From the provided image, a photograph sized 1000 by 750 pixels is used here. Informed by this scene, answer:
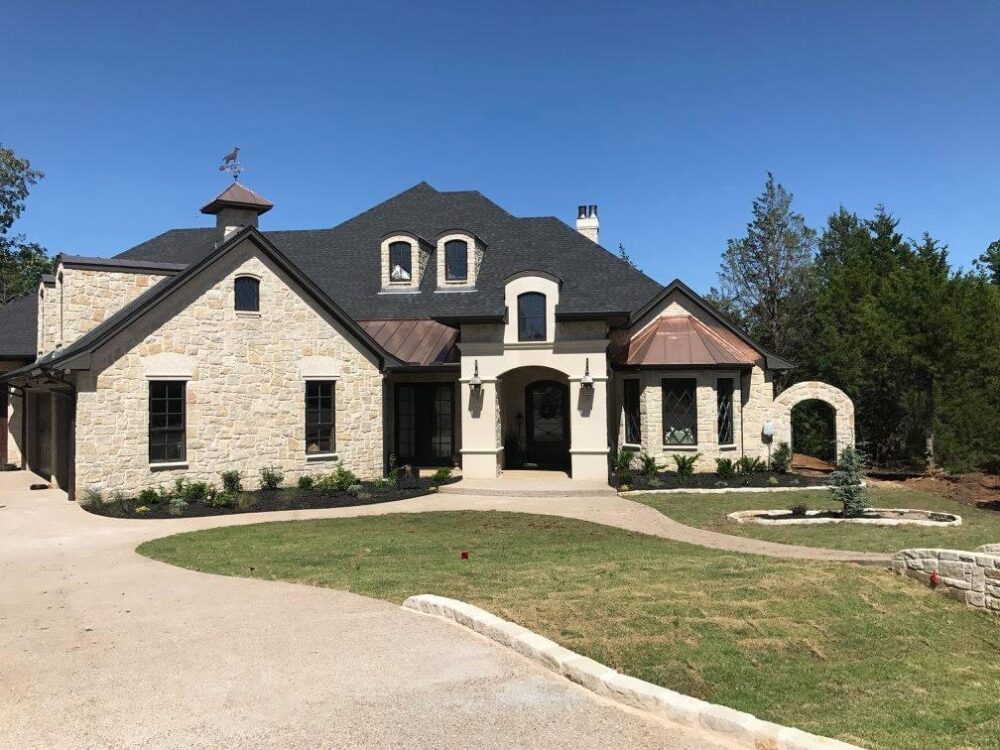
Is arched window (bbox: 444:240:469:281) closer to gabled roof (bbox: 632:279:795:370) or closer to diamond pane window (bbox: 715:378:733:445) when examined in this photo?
gabled roof (bbox: 632:279:795:370)

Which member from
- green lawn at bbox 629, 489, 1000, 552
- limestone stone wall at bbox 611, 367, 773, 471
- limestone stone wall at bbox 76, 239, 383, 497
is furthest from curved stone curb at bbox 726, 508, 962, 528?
limestone stone wall at bbox 76, 239, 383, 497

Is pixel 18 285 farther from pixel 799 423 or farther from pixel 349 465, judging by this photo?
pixel 799 423

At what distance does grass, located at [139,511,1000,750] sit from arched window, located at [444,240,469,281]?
13589mm

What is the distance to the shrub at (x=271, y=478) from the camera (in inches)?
741

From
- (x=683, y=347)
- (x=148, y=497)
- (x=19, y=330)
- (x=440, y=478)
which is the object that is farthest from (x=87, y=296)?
(x=683, y=347)

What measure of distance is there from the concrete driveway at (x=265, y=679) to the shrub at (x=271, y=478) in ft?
30.3

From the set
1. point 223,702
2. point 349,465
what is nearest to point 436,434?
point 349,465

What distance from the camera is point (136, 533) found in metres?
13.5

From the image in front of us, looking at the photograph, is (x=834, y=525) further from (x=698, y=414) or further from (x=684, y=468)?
(x=698, y=414)

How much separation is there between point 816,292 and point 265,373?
2965cm

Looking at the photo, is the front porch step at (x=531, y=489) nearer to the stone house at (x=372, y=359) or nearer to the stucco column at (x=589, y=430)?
the stucco column at (x=589, y=430)

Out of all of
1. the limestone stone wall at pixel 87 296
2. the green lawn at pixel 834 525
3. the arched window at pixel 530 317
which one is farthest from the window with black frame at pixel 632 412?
the limestone stone wall at pixel 87 296

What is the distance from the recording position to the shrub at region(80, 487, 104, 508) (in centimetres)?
1619

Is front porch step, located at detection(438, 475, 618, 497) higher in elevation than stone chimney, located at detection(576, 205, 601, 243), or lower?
lower
